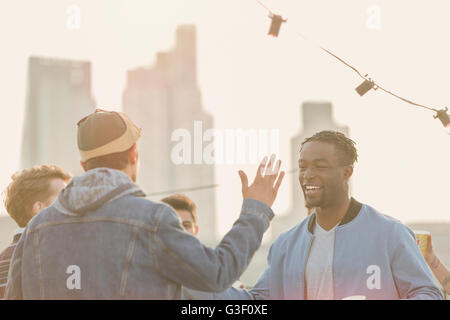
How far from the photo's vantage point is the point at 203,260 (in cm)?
279

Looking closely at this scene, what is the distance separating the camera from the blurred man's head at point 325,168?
14.3 feet

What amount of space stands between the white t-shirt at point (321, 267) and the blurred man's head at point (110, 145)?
1494mm

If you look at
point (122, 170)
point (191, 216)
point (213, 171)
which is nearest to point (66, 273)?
point (122, 170)

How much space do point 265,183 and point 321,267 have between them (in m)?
1.11

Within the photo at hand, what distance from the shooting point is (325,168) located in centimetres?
445

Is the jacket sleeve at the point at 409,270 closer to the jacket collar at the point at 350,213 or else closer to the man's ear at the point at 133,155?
the jacket collar at the point at 350,213

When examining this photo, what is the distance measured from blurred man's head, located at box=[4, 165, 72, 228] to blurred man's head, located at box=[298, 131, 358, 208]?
1.64 meters

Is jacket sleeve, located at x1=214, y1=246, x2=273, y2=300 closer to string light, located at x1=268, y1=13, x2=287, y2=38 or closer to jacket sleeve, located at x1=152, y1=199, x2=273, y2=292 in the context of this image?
jacket sleeve, located at x1=152, y1=199, x2=273, y2=292

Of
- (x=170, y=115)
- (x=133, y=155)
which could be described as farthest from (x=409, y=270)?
(x=170, y=115)

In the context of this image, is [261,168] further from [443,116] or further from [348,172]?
[443,116]
